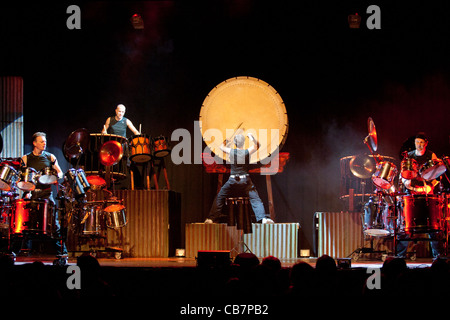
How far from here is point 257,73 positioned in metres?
9.94

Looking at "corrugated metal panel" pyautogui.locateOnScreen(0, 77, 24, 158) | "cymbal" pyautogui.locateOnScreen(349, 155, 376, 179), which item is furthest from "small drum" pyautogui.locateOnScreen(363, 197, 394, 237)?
"corrugated metal panel" pyautogui.locateOnScreen(0, 77, 24, 158)

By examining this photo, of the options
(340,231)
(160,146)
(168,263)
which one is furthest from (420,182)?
(160,146)

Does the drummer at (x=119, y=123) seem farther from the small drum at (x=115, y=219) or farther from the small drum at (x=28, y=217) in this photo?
the small drum at (x=28, y=217)

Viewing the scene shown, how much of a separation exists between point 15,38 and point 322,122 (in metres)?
5.65

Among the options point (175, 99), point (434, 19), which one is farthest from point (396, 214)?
point (175, 99)

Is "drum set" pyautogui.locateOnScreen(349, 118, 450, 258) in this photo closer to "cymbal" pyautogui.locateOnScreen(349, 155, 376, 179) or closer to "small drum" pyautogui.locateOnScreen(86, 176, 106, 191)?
"cymbal" pyautogui.locateOnScreen(349, 155, 376, 179)

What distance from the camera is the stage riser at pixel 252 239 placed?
8258mm

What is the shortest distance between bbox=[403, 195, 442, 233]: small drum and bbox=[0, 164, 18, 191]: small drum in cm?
559

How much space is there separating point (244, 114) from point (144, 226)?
2589 mm

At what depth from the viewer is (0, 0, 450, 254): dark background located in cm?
973

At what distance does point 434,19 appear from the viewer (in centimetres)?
945

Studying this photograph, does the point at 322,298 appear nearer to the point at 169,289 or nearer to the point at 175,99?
the point at 169,289

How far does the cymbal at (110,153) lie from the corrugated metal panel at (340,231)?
321 cm

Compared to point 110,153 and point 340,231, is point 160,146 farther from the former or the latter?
point 340,231
